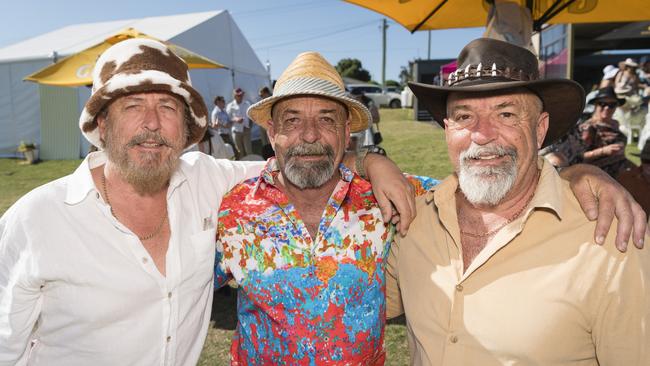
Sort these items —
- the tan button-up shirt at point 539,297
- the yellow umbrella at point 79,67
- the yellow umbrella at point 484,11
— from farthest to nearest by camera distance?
the yellow umbrella at point 79,67 < the yellow umbrella at point 484,11 < the tan button-up shirt at point 539,297

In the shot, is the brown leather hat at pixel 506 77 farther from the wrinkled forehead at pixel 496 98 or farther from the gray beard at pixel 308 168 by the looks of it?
the gray beard at pixel 308 168

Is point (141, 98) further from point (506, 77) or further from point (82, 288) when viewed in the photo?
point (506, 77)

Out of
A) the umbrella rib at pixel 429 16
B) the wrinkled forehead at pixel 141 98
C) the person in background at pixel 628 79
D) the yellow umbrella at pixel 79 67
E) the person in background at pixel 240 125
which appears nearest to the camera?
the wrinkled forehead at pixel 141 98

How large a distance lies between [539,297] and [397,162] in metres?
11.1

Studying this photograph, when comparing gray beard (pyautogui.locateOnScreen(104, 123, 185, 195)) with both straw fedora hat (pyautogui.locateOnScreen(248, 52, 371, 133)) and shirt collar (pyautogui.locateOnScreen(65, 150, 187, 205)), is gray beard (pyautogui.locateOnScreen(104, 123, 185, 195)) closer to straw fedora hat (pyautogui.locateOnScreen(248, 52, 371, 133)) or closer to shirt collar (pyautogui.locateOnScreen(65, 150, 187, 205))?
shirt collar (pyautogui.locateOnScreen(65, 150, 187, 205))

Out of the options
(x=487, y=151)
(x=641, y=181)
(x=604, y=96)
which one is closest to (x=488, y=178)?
(x=487, y=151)

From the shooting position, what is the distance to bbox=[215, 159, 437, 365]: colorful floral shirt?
2.16 meters

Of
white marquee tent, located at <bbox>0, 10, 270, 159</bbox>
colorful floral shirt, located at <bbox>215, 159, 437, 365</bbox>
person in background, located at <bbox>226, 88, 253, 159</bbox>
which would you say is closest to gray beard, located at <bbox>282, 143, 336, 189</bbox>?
colorful floral shirt, located at <bbox>215, 159, 437, 365</bbox>

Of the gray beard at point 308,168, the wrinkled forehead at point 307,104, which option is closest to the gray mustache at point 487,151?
the gray beard at point 308,168

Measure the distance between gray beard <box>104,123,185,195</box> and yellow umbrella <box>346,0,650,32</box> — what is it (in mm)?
2997

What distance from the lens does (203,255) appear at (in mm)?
2180

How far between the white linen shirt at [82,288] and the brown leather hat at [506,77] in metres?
1.54

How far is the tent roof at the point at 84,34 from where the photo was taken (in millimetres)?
15805

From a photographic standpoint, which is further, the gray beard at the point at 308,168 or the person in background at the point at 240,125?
the person in background at the point at 240,125
